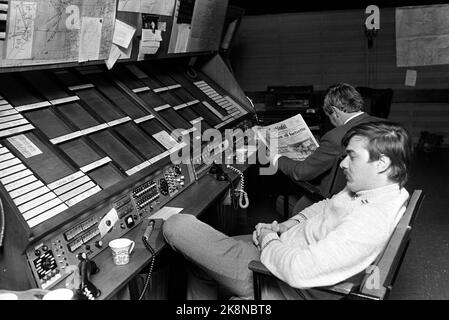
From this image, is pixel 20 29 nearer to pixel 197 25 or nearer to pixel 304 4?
pixel 197 25

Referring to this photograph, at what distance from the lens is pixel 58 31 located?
196 centimetres

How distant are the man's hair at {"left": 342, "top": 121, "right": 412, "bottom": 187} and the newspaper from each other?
1.20 meters

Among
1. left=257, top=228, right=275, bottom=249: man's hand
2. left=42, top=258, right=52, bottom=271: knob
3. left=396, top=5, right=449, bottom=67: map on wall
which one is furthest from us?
left=396, top=5, right=449, bottom=67: map on wall

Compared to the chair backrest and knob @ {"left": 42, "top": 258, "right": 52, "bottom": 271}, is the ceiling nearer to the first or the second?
the chair backrest

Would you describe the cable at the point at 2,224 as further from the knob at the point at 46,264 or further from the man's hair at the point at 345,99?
the man's hair at the point at 345,99

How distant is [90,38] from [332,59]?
15.0ft

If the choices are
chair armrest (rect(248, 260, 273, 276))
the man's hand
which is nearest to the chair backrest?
chair armrest (rect(248, 260, 273, 276))

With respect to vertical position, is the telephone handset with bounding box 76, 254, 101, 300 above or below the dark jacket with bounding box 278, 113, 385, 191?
below

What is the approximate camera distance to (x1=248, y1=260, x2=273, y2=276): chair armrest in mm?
1663

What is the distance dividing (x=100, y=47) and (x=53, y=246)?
1106 millimetres

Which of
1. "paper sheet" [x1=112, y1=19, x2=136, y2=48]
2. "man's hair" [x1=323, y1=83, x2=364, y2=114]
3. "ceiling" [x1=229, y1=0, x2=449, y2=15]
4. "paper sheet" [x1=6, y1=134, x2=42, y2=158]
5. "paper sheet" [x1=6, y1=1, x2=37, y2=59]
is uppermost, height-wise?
"ceiling" [x1=229, y1=0, x2=449, y2=15]

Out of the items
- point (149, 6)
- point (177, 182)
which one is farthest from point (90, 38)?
point (177, 182)
